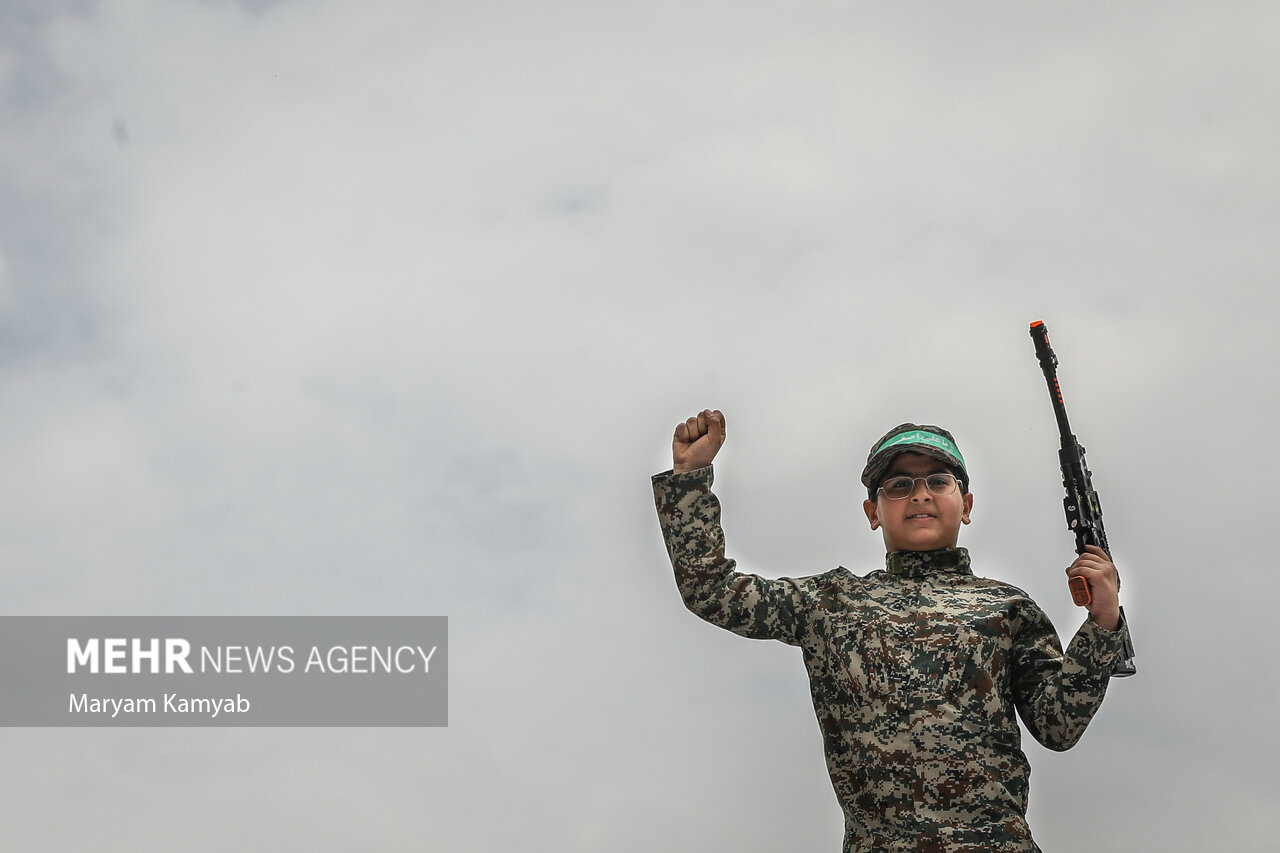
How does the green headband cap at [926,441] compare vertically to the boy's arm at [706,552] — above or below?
above

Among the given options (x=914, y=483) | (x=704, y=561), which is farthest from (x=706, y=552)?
(x=914, y=483)

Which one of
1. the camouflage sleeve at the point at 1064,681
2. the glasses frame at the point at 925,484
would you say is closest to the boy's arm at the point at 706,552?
the glasses frame at the point at 925,484

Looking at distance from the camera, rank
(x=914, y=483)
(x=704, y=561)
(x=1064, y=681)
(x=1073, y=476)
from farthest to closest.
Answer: (x=1073, y=476), (x=914, y=483), (x=704, y=561), (x=1064, y=681)

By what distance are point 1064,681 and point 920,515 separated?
1291mm

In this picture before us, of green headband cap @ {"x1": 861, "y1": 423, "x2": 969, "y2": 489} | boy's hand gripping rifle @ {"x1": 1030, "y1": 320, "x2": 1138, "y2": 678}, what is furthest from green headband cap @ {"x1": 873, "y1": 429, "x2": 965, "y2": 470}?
boy's hand gripping rifle @ {"x1": 1030, "y1": 320, "x2": 1138, "y2": 678}

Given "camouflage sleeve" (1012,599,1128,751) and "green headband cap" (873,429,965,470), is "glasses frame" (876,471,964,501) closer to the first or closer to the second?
"green headband cap" (873,429,965,470)

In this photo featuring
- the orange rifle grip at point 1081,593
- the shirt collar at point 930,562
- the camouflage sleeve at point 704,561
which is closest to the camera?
the orange rifle grip at point 1081,593

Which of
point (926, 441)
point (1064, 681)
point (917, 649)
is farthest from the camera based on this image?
point (926, 441)

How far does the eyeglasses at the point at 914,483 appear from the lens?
7.50 meters

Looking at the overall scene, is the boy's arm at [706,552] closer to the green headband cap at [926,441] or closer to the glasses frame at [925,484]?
the glasses frame at [925,484]

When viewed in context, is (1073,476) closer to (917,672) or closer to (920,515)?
(920,515)

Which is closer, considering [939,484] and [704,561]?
[704,561]

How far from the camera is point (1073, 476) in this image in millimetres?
8398

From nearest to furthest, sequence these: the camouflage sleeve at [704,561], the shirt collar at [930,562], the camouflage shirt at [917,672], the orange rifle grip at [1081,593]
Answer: the camouflage shirt at [917,672] < the orange rifle grip at [1081,593] < the camouflage sleeve at [704,561] < the shirt collar at [930,562]
